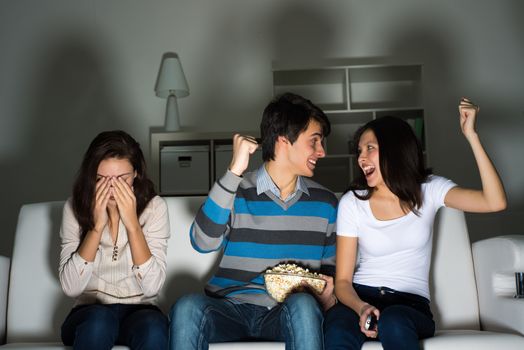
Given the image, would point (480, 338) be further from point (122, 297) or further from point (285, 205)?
point (122, 297)

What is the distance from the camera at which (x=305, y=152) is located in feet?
6.87

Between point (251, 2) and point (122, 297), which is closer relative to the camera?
point (122, 297)

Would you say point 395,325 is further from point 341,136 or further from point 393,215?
point 341,136

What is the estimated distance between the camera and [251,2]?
4645 millimetres

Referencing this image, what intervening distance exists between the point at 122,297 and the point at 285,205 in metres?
0.56

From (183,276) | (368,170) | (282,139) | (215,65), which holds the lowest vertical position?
(183,276)

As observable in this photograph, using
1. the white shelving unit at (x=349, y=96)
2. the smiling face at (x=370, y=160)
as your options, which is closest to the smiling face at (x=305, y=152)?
the smiling face at (x=370, y=160)

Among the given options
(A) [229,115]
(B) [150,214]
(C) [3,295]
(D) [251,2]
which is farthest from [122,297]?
(D) [251,2]

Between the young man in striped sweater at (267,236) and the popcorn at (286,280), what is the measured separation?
0.13ft

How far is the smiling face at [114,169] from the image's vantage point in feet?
6.45

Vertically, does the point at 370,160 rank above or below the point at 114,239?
above

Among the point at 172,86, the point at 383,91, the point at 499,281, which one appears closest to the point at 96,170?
the point at 499,281

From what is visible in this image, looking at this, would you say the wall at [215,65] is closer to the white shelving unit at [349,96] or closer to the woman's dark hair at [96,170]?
the white shelving unit at [349,96]

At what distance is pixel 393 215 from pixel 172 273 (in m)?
0.73
